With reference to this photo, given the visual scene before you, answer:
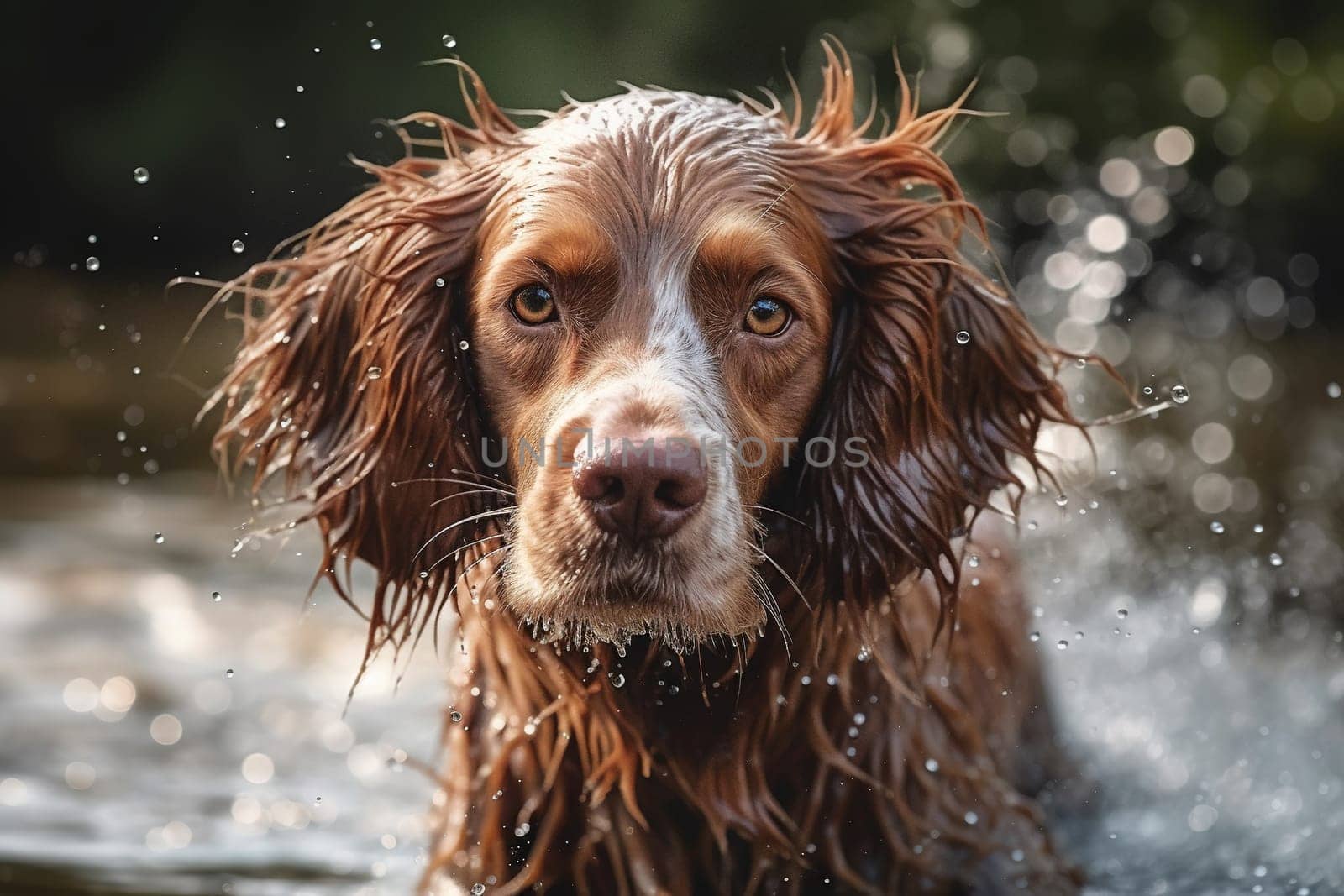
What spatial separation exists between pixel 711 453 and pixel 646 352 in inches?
10.1

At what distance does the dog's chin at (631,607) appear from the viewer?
286 centimetres

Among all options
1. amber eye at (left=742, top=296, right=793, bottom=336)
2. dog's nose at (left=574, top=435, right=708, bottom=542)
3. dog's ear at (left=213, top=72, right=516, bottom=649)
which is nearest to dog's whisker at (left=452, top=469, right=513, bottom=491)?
dog's ear at (left=213, top=72, right=516, bottom=649)

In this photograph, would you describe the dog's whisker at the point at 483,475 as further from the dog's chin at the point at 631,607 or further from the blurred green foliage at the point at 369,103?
the blurred green foliage at the point at 369,103

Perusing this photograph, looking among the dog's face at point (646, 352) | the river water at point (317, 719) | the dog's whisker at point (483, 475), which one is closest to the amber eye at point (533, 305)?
the dog's face at point (646, 352)

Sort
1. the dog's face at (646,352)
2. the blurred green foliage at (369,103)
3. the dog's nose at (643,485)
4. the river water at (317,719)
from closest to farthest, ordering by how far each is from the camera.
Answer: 1. the dog's nose at (643,485)
2. the dog's face at (646,352)
3. the river water at (317,719)
4. the blurred green foliage at (369,103)

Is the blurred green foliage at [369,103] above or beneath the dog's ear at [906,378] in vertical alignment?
beneath

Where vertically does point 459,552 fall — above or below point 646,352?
below

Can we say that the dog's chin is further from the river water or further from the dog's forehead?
the river water

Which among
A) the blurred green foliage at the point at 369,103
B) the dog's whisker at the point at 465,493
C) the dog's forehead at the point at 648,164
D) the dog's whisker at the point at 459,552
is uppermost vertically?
the dog's forehead at the point at 648,164

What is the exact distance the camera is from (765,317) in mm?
3115

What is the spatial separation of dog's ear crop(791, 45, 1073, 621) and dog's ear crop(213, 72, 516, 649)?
2.25ft

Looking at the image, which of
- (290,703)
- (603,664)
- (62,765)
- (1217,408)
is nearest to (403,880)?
(603,664)

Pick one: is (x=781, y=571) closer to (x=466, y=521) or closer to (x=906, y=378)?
(x=906, y=378)

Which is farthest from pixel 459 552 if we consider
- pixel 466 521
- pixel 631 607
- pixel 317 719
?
pixel 317 719
